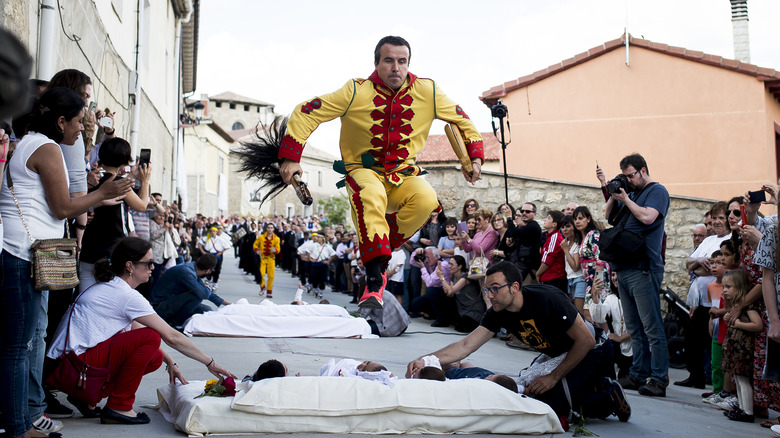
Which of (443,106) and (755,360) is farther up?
(443,106)

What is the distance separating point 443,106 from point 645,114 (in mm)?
14703

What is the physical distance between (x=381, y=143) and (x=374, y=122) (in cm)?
15

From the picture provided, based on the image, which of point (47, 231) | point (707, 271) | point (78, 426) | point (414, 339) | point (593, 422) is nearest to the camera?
point (47, 231)

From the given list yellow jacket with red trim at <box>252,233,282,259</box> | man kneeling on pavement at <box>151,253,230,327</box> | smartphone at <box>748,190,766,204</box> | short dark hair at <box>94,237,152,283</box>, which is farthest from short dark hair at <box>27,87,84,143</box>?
yellow jacket with red trim at <box>252,233,282,259</box>

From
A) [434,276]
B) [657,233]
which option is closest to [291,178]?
[657,233]

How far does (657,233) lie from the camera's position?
6.24 m

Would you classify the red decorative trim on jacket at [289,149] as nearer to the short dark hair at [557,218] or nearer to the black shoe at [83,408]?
the black shoe at [83,408]

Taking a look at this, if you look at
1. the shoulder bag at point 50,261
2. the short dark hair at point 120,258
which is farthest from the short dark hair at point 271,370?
the shoulder bag at point 50,261

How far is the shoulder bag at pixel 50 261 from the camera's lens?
11.4ft

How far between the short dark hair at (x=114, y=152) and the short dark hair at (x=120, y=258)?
3.01ft

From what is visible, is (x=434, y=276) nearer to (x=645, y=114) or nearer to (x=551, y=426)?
(x=551, y=426)

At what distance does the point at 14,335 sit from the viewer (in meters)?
3.46

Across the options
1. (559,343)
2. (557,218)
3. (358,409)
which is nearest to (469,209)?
(557,218)

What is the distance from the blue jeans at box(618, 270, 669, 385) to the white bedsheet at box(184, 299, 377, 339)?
151 inches
